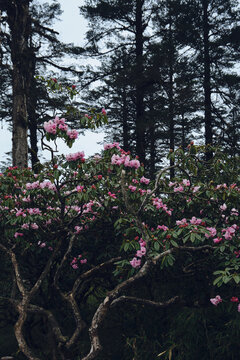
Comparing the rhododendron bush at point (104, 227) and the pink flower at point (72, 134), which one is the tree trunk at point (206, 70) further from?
the pink flower at point (72, 134)

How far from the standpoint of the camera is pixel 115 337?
5.21 meters

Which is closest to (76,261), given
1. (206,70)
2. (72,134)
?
(72,134)

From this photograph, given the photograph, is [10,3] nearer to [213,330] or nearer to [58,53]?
[58,53]

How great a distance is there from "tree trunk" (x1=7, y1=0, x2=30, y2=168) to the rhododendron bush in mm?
2874

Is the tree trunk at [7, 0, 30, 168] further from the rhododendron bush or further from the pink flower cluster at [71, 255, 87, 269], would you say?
the pink flower cluster at [71, 255, 87, 269]

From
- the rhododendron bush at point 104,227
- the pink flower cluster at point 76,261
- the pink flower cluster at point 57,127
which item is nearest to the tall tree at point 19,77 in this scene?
the rhododendron bush at point 104,227

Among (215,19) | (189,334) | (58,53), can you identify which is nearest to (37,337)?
(189,334)

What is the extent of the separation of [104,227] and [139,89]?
341 inches

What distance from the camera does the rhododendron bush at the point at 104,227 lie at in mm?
3967

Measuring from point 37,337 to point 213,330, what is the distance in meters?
2.69

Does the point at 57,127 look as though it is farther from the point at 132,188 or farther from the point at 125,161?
the point at 132,188

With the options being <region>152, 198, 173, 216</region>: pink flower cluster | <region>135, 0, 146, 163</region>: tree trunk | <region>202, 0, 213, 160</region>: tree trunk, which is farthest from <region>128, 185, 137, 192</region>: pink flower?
<region>202, 0, 213, 160</region>: tree trunk

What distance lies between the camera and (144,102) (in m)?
13.5

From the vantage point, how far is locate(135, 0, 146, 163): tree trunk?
1190 cm
